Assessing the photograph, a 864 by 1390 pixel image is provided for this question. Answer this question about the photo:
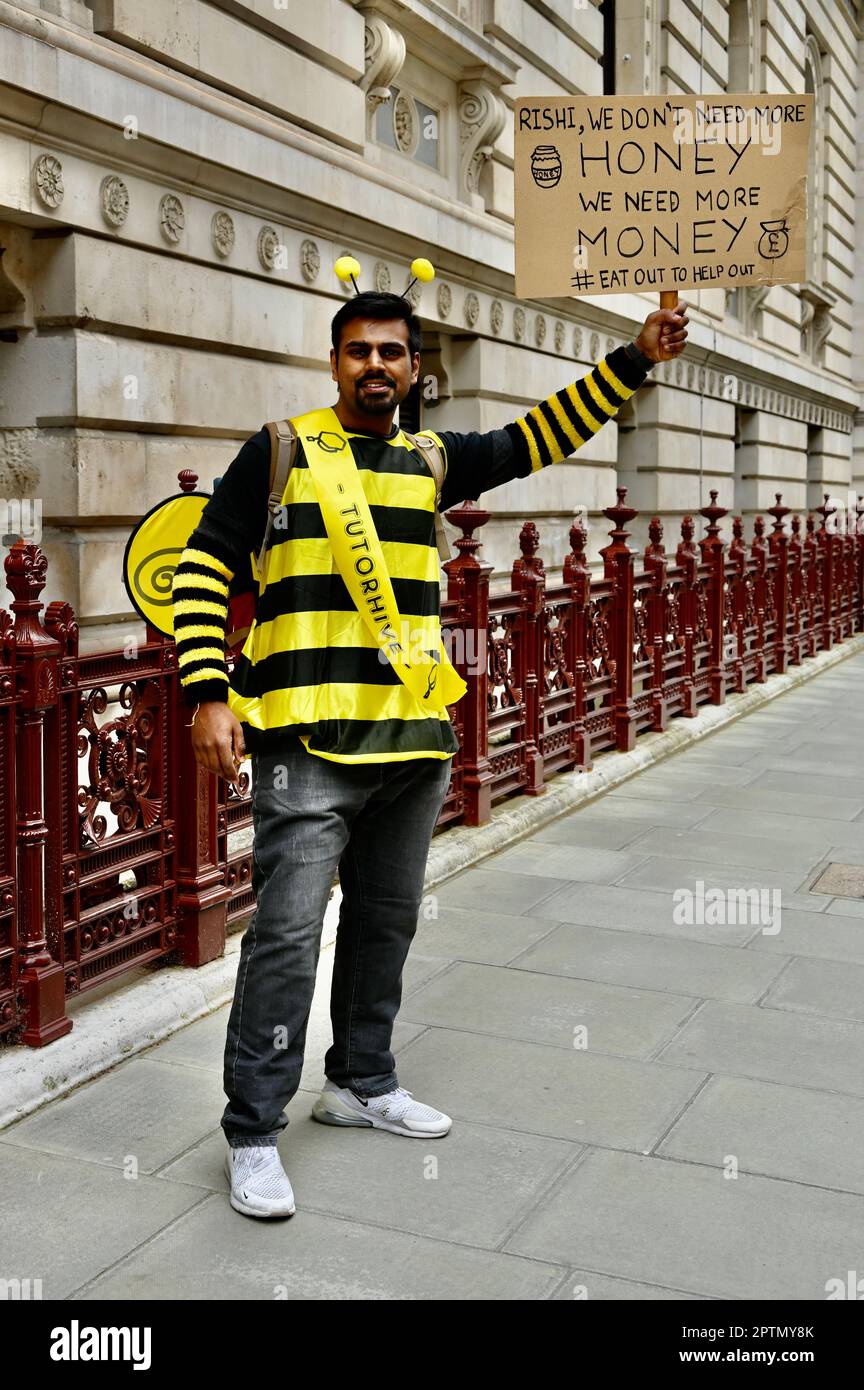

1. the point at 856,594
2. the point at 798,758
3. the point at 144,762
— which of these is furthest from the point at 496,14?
the point at 144,762

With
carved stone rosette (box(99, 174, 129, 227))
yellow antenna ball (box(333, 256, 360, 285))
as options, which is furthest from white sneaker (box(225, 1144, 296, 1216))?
carved stone rosette (box(99, 174, 129, 227))

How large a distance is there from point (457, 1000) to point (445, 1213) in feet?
5.24

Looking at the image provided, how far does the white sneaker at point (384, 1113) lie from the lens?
154 inches

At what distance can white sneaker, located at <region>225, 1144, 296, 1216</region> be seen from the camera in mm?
3404

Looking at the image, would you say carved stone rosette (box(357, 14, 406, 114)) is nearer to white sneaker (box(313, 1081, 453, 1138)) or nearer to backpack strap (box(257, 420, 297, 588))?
backpack strap (box(257, 420, 297, 588))

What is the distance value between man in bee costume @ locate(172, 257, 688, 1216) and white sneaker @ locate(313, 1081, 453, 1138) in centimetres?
41

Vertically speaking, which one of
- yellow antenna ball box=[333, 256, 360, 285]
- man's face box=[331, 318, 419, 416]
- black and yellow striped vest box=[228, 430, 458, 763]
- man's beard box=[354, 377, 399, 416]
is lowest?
black and yellow striped vest box=[228, 430, 458, 763]

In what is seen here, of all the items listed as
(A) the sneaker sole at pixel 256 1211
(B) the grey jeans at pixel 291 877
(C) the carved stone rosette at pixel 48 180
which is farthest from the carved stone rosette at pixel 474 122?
(A) the sneaker sole at pixel 256 1211

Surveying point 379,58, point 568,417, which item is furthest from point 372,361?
point 379,58

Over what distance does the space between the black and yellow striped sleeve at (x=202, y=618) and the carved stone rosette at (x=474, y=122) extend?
10.9 metres

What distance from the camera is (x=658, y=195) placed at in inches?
179

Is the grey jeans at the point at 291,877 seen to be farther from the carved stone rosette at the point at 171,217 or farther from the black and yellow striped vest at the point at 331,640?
the carved stone rosette at the point at 171,217

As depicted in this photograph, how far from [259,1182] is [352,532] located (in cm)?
156

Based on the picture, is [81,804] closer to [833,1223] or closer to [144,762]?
[144,762]
